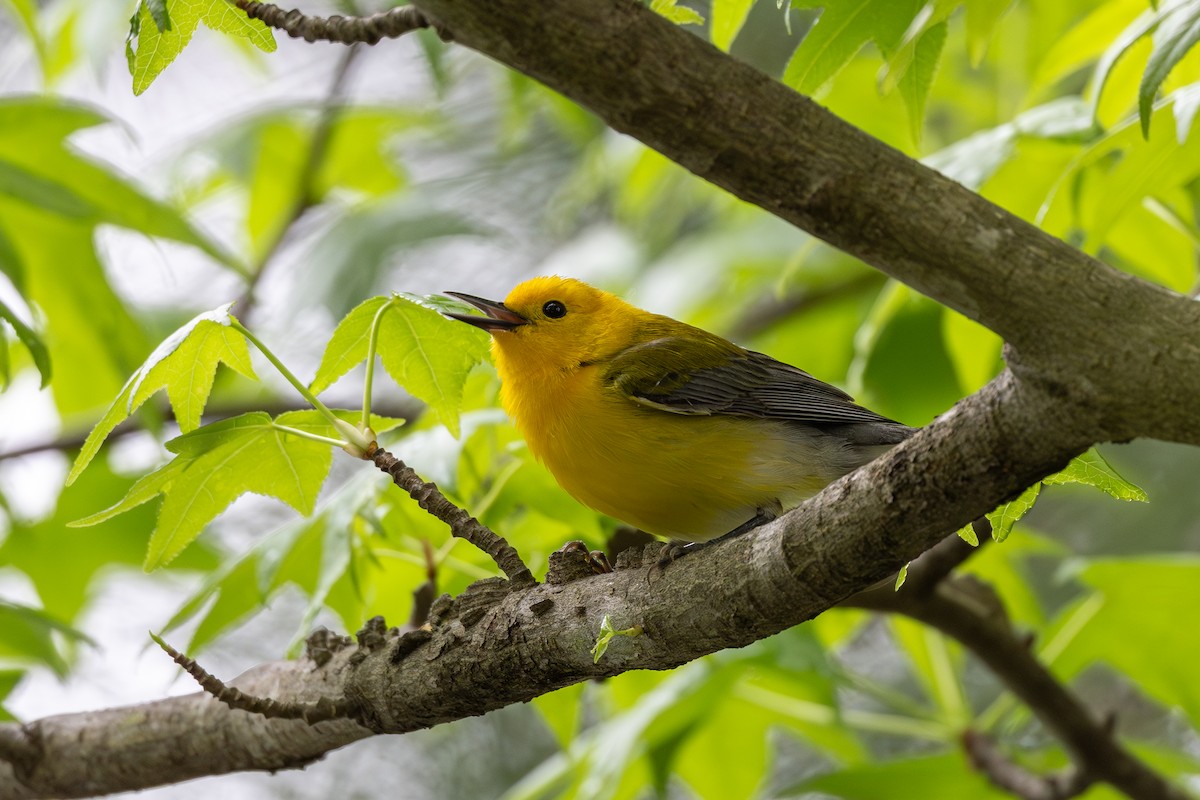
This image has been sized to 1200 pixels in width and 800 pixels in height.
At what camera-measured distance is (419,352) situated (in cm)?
219

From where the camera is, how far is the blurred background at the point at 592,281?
2.75 m

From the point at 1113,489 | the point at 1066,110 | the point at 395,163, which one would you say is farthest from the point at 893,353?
the point at 395,163

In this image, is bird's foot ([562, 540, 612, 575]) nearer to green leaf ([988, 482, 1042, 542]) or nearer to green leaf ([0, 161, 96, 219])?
green leaf ([988, 482, 1042, 542])

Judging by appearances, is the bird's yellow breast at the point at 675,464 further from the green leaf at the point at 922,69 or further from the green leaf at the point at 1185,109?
the green leaf at the point at 1185,109

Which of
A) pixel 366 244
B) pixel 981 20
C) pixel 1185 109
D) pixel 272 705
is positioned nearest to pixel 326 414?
pixel 272 705

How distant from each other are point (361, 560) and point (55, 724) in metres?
0.82

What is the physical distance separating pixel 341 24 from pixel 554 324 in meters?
1.51

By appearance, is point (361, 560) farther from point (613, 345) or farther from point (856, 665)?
point (856, 665)

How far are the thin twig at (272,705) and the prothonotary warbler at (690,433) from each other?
725 mm

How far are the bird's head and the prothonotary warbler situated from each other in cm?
7

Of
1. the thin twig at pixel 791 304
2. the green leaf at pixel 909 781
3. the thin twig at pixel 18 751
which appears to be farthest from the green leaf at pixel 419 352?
the thin twig at pixel 791 304

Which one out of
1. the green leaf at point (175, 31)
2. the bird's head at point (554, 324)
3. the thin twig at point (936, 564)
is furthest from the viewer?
the bird's head at point (554, 324)

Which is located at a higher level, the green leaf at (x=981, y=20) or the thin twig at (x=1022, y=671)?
the green leaf at (x=981, y=20)

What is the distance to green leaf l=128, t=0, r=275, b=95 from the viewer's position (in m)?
1.67
